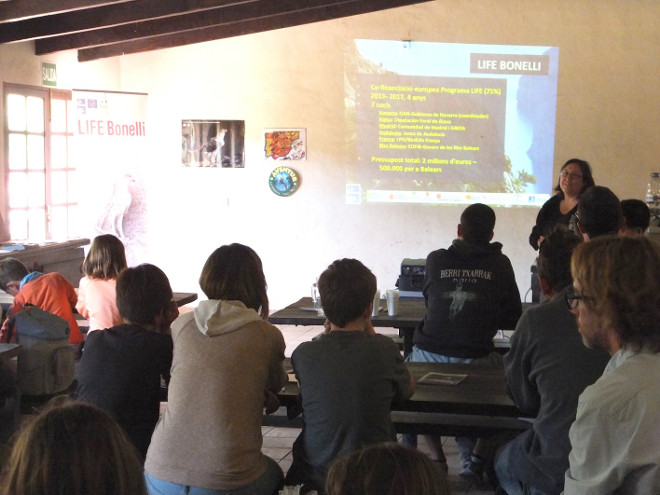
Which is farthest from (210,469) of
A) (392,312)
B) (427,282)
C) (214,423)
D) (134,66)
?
(134,66)

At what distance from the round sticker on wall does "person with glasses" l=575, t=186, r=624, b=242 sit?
17.1 feet

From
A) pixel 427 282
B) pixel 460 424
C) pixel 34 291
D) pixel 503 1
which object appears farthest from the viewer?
pixel 503 1

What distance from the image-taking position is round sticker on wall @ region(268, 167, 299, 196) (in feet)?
27.7

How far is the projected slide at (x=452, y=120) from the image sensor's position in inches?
318

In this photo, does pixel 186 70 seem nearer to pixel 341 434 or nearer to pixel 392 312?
pixel 392 312

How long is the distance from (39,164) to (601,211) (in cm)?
566

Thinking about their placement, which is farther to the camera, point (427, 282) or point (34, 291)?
point (34, 291)

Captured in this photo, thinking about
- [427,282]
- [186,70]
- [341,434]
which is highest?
[186,70]

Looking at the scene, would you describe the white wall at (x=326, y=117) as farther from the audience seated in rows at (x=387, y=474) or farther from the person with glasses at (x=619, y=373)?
the audience seated in rows at (x=387, y=474)

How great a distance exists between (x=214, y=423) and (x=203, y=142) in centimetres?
638

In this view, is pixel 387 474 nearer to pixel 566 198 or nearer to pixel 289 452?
pixel 289 452

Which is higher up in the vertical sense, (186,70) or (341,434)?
(186,70)

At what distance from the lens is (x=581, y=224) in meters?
3.49

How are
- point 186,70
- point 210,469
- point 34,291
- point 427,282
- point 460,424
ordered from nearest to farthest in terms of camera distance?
A: point 210,469 → point 460,424 → point 427,282 → point 34,291 → point 186,70
